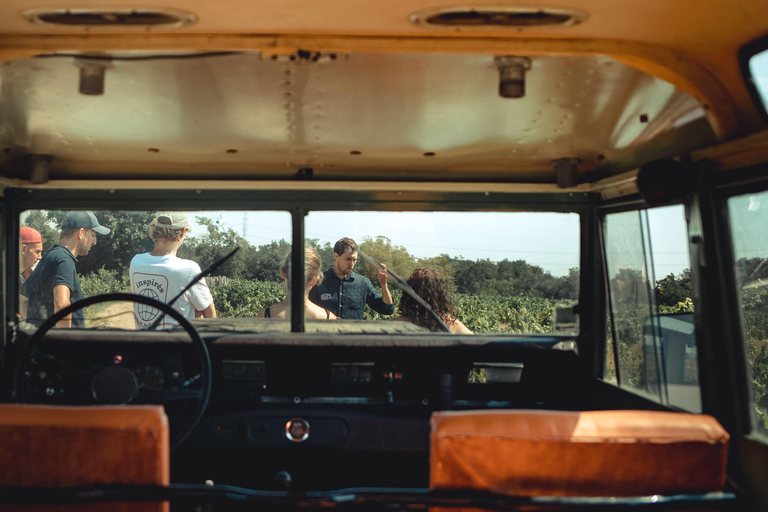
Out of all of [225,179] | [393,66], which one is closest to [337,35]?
[393,66]

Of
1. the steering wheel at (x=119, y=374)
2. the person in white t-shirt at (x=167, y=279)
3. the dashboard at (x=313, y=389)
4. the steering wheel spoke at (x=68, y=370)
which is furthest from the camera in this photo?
the person in white t-shirt at (x=167, y=279)

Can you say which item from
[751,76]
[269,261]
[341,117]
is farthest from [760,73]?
[269,261]

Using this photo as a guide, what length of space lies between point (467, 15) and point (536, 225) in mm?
1712

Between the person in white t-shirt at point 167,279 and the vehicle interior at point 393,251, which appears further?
the person in white t-shirt at point 167,279

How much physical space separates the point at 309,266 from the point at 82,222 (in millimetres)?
1164

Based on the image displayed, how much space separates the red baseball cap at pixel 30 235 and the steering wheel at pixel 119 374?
71cm

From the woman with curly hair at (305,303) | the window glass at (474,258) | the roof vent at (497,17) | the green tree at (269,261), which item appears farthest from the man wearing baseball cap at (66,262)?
the roof vent at (497,17)

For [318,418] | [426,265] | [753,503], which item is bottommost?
[753,503]

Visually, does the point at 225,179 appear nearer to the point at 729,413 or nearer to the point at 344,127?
the point at 344,127

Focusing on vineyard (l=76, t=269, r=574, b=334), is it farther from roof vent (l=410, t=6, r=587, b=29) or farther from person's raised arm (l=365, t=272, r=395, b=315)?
roof vent (l=410, t=6, r=587, b=29)

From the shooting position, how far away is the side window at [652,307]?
2.56 metres

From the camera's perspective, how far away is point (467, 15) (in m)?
1.75

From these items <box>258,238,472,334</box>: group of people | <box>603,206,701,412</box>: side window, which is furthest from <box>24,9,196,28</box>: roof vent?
<box>603,206,701,412</box>: side window

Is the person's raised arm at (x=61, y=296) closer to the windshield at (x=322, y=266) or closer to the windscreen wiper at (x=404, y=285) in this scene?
the windshield at (x=322, y=266)
